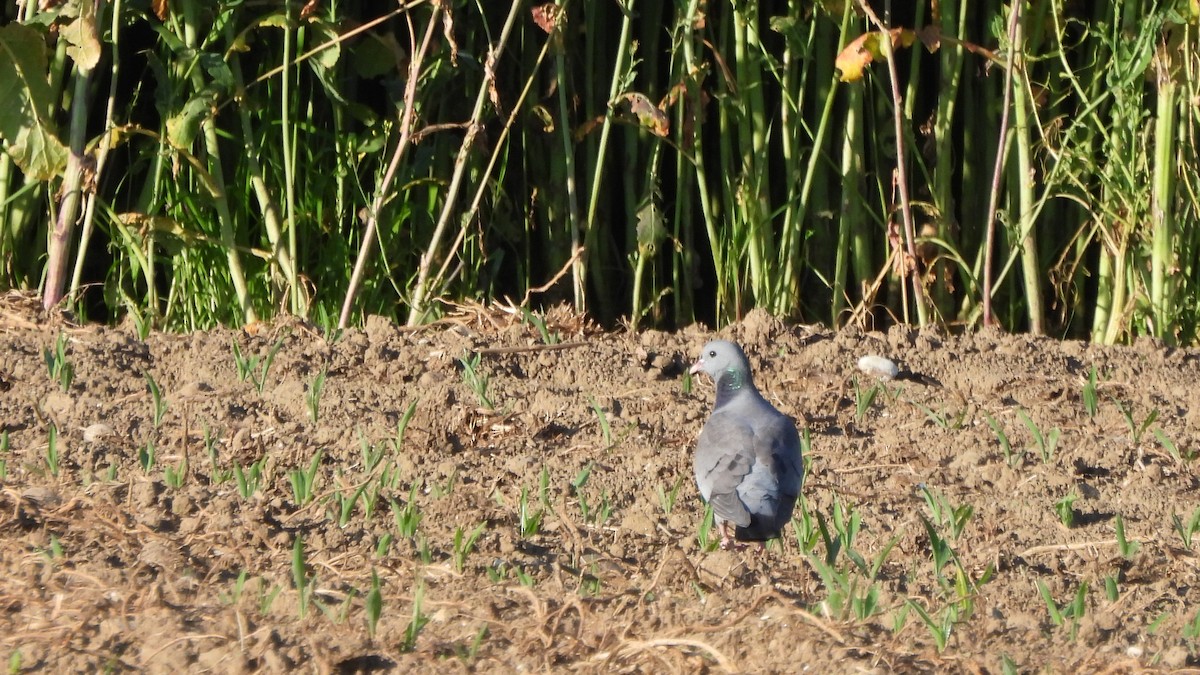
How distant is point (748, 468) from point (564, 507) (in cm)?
41

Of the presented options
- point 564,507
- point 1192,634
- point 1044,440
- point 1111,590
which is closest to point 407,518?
point 564,507

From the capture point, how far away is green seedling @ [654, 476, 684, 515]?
3.20 metres

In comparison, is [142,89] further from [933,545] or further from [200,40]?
[933,545]

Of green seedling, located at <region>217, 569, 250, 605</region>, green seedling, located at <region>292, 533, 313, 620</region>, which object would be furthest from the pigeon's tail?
green seedling, located at <region>217, 569, 250, 605</region>

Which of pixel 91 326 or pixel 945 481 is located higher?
pixel 91 326

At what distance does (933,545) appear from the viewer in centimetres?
288

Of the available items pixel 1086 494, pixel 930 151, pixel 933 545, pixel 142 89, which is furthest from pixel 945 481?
pixel 142 89

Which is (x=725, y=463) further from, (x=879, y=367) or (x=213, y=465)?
(x=879, y=367)

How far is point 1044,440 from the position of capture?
3.62m

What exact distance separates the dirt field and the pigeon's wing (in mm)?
110

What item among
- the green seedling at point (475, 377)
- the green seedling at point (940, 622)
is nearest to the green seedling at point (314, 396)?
the green seedling at point (475, 377)

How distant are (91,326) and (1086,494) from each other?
2584 mm

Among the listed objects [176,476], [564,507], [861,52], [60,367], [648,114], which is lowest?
[564,507]

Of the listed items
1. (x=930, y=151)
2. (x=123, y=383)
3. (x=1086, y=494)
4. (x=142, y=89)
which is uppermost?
(x=142, y=89)
